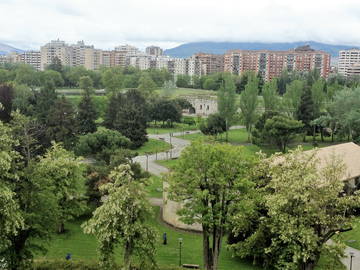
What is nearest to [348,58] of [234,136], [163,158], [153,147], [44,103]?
[234,136]

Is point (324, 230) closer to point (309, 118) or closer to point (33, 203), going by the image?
point (33, 203)

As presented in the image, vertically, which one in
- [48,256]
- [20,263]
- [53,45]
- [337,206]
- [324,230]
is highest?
[53,45]

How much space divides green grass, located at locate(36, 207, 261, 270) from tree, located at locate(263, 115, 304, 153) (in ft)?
61.0

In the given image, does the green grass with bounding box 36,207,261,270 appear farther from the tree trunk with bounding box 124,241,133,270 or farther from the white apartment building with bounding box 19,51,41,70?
the white apartment building with bounding box 19,51,41,70

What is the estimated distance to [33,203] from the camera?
1572 centimetres

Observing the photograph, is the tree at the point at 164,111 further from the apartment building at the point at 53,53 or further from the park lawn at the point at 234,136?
the apartment building at the point at 53,53

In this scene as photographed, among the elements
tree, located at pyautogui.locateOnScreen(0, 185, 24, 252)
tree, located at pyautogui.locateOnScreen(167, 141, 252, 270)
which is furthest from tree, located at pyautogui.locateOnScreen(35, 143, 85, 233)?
tree, located at pyautogui.locateOnScreen(167, 141, 252, 270)

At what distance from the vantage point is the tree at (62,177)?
1673 centimetres

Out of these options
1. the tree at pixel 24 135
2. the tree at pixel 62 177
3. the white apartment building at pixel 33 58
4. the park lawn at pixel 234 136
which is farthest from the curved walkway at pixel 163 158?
the white apartment building at pixel 33 58

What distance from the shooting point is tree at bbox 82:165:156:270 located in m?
14.1

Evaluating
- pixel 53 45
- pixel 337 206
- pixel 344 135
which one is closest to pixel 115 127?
pixel 344 135

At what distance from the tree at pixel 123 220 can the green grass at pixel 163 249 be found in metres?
4.69

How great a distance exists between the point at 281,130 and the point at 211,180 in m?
24.7

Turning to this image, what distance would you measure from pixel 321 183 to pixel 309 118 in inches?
1443
